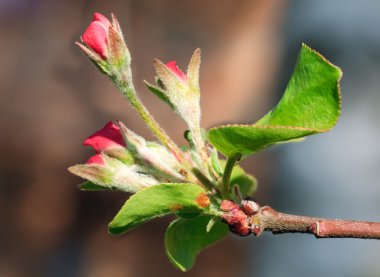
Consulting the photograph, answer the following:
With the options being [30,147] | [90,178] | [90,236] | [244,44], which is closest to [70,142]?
[30,147]

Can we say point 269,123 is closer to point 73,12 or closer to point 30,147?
point 30,147

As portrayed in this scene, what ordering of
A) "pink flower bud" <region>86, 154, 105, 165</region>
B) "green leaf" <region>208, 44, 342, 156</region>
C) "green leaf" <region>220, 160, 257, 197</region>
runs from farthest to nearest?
"green leaf" <region>220, 160, 257, 197</region> < "pink flower bud" <region>86, 154, 105, 165</region> < "green leaf" <region>208, 44, 342, 156</region>

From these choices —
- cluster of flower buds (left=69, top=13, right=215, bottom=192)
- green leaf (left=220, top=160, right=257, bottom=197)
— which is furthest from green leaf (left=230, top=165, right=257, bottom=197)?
cluster of flower buds (left=69, top=13, right=215, bottom=192)

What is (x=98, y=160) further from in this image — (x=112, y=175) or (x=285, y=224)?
(x=285, y=224)

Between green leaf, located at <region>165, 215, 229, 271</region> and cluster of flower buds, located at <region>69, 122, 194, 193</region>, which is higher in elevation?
cluster of flower buds, located at <region>69, 122, 194, 193</region>

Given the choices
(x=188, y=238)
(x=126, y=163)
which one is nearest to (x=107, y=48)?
(x=126, y=163)

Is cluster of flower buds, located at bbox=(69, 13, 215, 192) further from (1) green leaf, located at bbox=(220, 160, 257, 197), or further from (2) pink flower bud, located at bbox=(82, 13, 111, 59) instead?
(1) green leaf, located at bbox=(220, 160, 257, 197)
